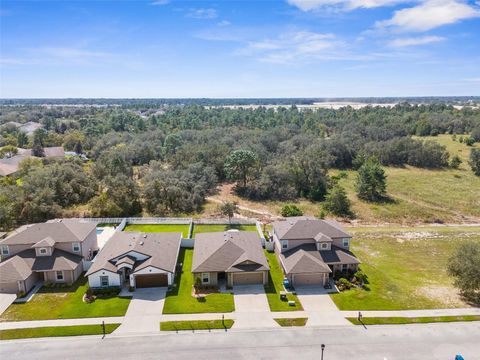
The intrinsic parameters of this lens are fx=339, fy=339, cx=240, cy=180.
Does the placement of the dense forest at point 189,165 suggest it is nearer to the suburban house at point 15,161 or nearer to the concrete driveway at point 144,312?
the suburban house at point 15,161

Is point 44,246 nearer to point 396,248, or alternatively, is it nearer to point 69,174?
point 69,174

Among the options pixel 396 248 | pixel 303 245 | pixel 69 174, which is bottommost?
pixel 396 248

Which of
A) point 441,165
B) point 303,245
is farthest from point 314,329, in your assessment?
point 441,165

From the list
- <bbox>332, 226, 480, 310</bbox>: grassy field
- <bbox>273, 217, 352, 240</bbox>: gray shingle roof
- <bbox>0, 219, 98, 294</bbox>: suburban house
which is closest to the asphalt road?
<bbox>332, 226, 480, 310</bbox>: grassy field

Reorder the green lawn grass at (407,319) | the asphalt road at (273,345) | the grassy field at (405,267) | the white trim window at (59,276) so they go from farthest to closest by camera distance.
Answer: the white trim window at (59,276) → the grassy field at (405,267) → the green lawn grass at (407,319) → the asphalt road at (273,345)

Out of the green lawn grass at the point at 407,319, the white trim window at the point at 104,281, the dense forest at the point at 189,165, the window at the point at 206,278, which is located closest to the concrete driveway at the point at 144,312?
the white trim window at the point at 104,281
